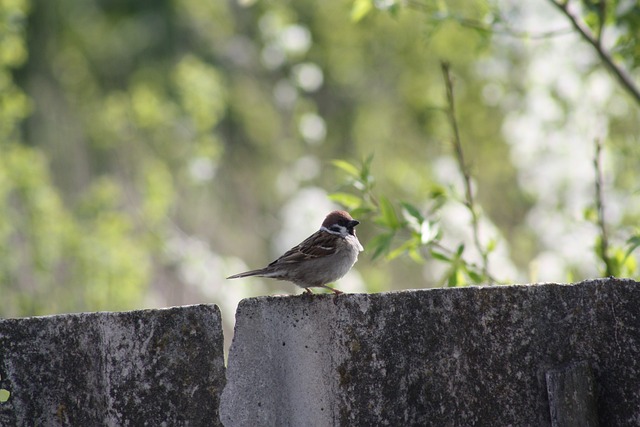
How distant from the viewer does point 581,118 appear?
8688 mm

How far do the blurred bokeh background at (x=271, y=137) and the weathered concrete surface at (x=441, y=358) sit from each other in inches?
39.6

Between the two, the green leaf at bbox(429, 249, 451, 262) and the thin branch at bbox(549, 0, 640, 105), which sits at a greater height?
the thin branch at bbox(549, 0, 640, 105)

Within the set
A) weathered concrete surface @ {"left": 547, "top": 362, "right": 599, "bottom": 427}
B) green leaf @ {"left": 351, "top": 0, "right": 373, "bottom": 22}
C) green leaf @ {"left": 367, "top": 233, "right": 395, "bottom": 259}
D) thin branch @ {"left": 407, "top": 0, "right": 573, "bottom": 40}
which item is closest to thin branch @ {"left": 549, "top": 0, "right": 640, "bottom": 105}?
thin branch @ {"left": 407, "top": 0, "right": 573, "bottom": 40}

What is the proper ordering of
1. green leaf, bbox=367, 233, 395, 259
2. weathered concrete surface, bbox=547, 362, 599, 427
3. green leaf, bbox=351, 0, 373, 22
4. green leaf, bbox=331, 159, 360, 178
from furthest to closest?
green leaf, bbox=351, 0, 373, 22 → green leaf, bbox=331, 159, 360, 178 → green leaf, bbox=367, 233, 395, 259 → weathered concrete surface, bbox=547, 362, 599, 427

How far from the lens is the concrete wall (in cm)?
262

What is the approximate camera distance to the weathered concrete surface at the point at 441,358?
261cm

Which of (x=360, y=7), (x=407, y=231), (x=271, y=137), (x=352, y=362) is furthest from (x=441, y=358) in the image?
(x=271, y=137)

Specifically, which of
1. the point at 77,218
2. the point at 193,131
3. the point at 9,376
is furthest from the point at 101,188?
the point at 9,376

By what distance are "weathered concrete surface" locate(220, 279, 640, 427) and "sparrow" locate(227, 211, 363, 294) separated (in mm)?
1495

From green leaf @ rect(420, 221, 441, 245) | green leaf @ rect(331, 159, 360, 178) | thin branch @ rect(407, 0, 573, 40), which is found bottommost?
green leaf @ rect(420, 221, 441, 245)

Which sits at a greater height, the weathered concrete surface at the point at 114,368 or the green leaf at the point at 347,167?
the green leaf at the point at 347,167

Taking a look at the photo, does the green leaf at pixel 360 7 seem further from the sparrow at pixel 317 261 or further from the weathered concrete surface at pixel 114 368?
the weathered concrete surface at pixel 114 368

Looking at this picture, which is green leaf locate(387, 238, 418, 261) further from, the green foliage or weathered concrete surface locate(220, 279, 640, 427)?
weathered concrete surface locate(220, 279, 640, 427)

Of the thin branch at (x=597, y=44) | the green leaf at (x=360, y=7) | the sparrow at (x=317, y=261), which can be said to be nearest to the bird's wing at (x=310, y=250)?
the sparrow at (x=317, y=261)
